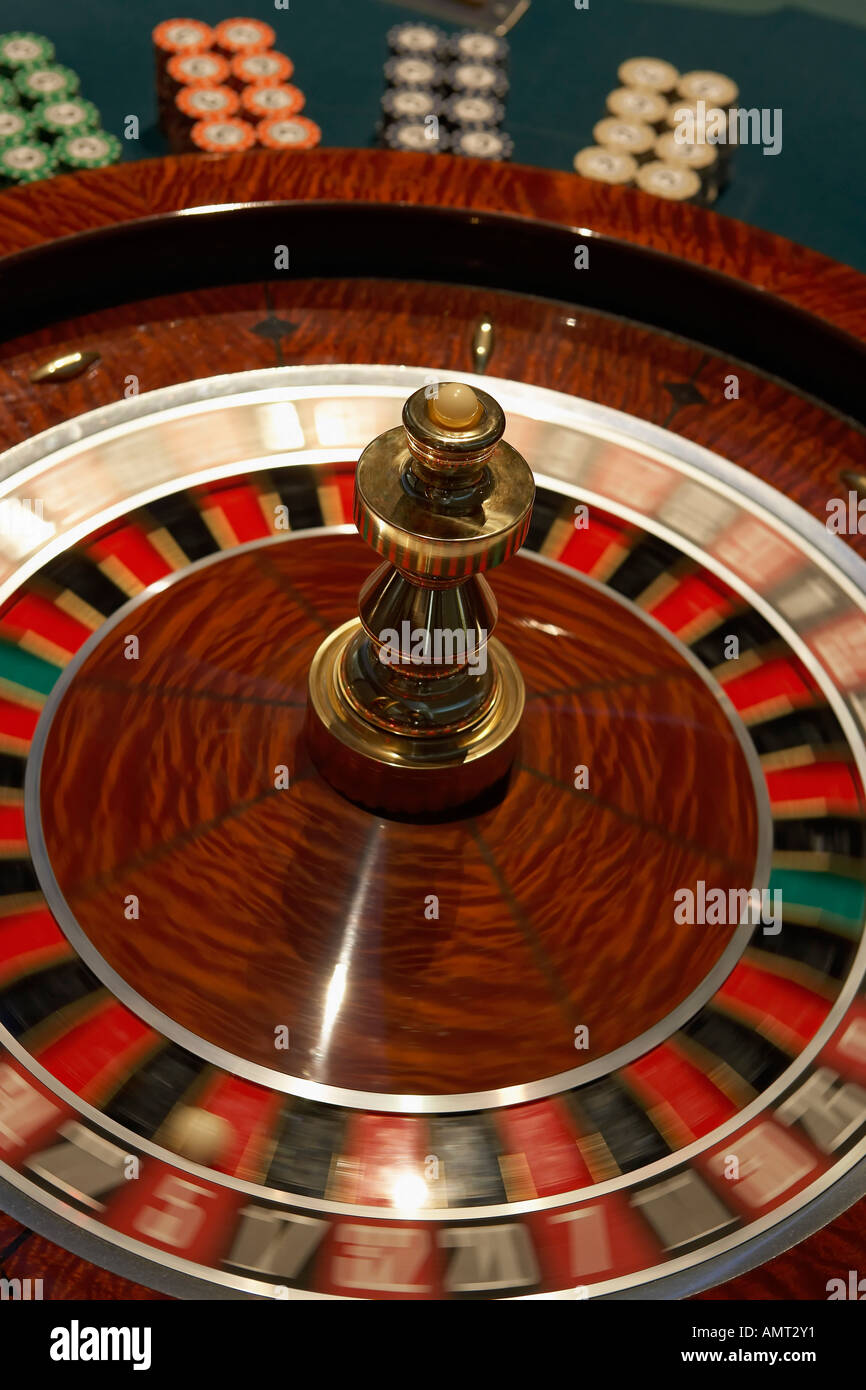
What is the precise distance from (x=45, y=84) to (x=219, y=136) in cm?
57

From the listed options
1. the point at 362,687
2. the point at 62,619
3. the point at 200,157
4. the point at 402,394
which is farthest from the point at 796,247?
the point at 62,619

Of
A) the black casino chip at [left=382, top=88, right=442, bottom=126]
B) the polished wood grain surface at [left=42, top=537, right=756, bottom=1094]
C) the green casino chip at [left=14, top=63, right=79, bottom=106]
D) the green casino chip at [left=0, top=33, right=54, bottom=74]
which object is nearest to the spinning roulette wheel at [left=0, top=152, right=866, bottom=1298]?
the polished wood grain surface at [left=42, top=537, right=756, bottom=1094]

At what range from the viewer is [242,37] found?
16.0 feet

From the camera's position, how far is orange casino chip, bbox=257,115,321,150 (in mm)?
4582

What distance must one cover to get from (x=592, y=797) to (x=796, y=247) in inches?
47.2

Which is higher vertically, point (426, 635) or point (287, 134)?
point (287, 134)

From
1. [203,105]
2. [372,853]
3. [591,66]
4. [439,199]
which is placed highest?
[591,66]

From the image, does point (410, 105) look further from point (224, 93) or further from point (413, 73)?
point (224, 93)

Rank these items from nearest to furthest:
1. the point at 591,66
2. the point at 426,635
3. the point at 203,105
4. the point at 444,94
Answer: the point at 426,635
the point at 203,105
the point at 444,94
the point at 591,66

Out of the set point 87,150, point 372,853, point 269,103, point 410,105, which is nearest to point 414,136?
point 410,105

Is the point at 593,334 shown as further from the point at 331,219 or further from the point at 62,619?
the point at 62,619

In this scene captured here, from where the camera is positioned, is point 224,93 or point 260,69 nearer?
point 224,93

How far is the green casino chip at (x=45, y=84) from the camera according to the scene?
4.62 meters

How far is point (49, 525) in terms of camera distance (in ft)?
8.29
